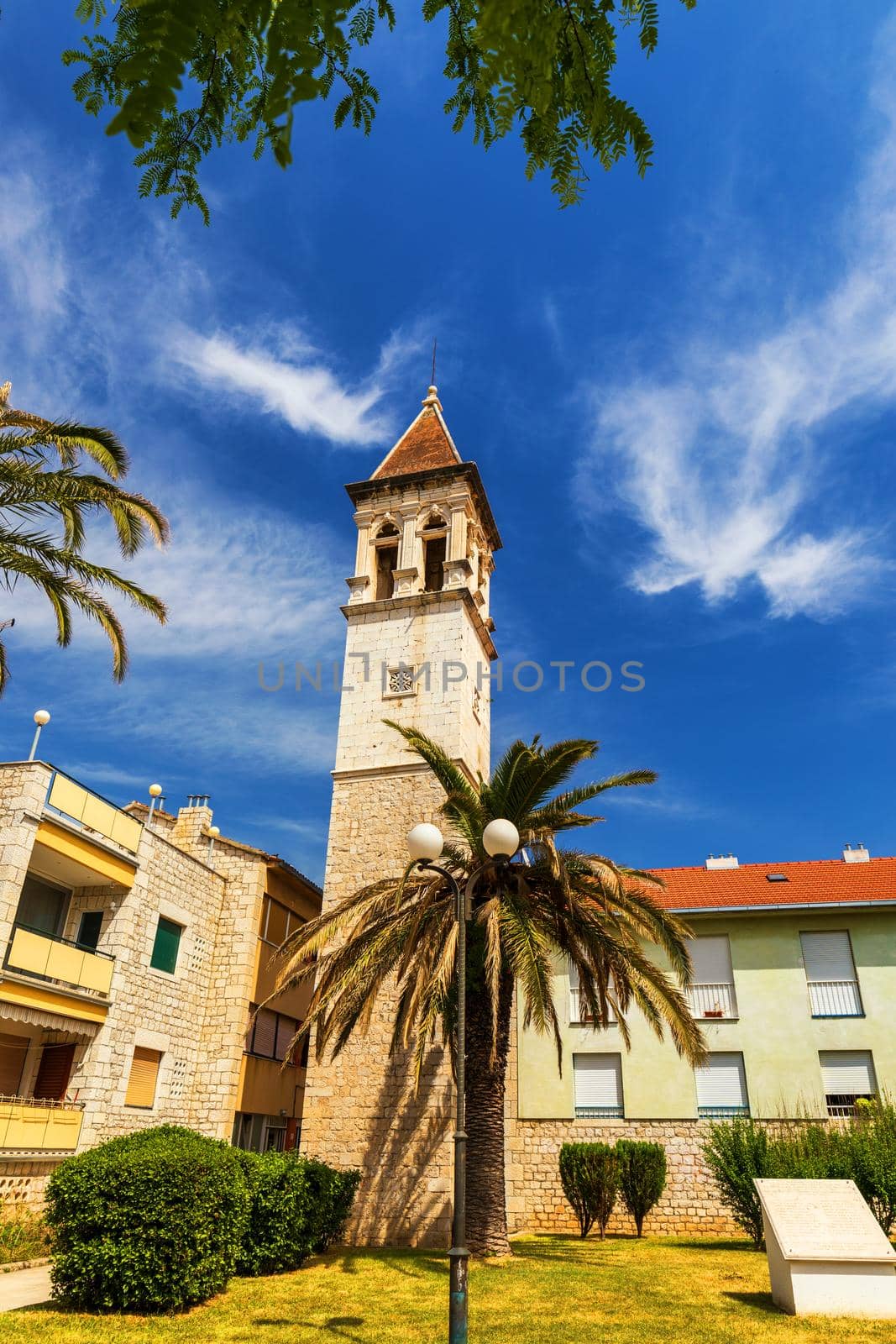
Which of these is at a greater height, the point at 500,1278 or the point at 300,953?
the point at 300,953

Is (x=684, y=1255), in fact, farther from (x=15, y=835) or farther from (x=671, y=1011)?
(x=15, y=835)

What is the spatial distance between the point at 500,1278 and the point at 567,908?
5.01m

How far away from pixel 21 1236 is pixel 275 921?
10451 mm

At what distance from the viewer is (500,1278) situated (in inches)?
476

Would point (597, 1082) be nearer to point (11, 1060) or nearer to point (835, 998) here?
point (835, 998)

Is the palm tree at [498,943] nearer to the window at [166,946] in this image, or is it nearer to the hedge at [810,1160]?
the hedge at [810,1160]

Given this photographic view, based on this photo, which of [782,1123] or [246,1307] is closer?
[246,1307]

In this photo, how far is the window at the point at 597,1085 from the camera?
21.6 m

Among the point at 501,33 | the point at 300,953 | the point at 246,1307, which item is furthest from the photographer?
the point at 300,953

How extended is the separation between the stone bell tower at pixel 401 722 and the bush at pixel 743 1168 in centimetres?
557

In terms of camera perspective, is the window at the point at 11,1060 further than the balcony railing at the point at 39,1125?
Yes

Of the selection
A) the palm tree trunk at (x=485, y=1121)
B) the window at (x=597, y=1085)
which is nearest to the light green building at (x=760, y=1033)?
the window at (x=597, y=1085)

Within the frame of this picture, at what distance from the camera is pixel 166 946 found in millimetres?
21125

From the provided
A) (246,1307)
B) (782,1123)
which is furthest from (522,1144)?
(246,1307)
